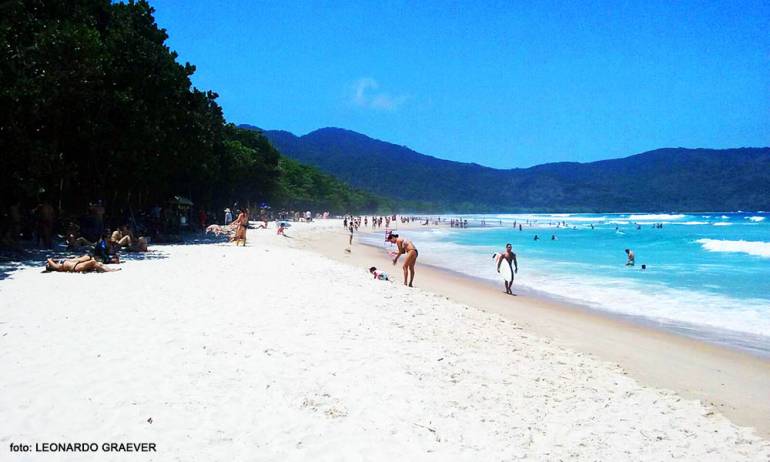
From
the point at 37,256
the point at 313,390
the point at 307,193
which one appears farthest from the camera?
the point at 307,193

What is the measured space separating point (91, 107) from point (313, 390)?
59.9 feet

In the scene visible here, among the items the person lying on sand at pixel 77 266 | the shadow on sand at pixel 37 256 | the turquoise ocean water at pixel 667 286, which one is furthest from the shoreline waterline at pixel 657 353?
the shadow on sand at pixel 37 256

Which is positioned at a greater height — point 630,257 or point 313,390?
point 313,390

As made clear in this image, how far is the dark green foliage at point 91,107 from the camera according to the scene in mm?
15258

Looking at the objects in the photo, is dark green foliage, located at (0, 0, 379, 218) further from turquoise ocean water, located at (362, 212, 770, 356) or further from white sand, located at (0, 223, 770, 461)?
turquoise ocean water, located at (362, 212, 770, 356)

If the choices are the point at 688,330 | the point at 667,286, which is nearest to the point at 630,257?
the point at 667,286

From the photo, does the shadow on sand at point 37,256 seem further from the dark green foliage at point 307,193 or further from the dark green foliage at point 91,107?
the dark green foliage at point 307,193

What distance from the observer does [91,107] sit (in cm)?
1894

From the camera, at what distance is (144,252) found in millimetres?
18359

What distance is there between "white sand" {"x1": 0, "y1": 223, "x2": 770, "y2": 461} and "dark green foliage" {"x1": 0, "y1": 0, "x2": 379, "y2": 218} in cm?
861

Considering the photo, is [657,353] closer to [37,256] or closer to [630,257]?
[630,257]

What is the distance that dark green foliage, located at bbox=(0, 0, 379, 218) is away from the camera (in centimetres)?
1526

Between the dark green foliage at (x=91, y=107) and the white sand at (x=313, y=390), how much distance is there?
28.3ft

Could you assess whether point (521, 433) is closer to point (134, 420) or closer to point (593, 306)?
point (134, 420)
